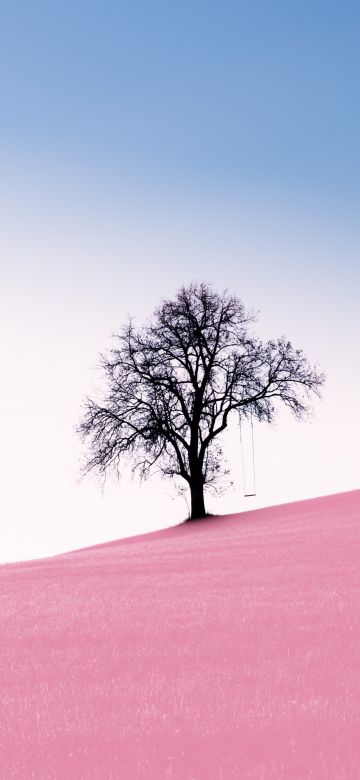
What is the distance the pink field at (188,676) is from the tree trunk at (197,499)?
60.6 feet

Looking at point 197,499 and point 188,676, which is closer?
point 188,676

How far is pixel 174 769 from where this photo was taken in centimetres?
539

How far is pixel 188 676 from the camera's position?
742 cm

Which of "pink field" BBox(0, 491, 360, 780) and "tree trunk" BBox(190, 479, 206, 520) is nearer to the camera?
"pink field" BBox(0, 491, 360, 780)

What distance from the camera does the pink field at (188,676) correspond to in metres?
5.55

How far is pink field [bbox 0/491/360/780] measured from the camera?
18.2 feet

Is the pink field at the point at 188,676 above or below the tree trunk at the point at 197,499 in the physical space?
below

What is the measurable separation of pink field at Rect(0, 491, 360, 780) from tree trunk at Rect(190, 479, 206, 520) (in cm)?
1847

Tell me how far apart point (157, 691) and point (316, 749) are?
73.4 inches

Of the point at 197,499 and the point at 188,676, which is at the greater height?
the point at 197,499

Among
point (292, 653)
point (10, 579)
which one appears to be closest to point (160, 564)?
point (10, 579)

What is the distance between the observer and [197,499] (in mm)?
33469

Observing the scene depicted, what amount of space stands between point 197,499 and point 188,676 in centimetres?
2613

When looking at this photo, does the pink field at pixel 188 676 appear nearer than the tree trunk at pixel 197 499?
Yes
